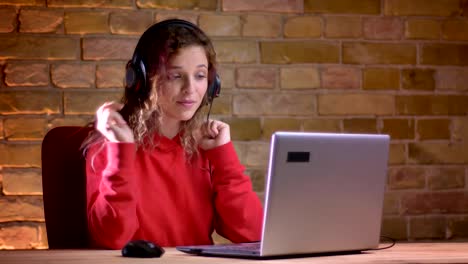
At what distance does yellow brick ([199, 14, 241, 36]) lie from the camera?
110 inches

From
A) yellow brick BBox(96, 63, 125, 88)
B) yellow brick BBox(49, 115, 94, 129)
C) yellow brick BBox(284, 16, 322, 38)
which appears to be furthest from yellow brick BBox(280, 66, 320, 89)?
yellow brick BBox(49, 115, 94, 129)

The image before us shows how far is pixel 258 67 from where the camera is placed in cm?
283

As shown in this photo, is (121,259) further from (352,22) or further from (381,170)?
(352,22)

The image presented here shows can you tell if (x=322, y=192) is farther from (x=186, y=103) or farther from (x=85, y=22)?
(x=85, y=22)

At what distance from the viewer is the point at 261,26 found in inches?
A: 112

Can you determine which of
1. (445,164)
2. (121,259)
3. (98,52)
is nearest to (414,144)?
(445,164)

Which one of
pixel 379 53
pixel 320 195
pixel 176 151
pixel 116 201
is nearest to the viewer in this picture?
pixel 320 195

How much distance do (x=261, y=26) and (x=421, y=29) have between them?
1.94 feet

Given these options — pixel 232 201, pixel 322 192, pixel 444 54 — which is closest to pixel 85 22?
pixel 232 201

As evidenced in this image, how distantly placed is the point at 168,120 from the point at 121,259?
2.22 feet

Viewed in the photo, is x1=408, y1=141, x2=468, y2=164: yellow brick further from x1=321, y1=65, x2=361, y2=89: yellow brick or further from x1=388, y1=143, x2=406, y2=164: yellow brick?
x1=321, y1=65, x2=361, y2=89: yellow brick

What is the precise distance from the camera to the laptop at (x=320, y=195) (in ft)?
4.63

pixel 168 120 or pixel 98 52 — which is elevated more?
pixel 98 52

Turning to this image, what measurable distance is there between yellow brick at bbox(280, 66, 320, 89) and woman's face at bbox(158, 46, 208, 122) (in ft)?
2.66
